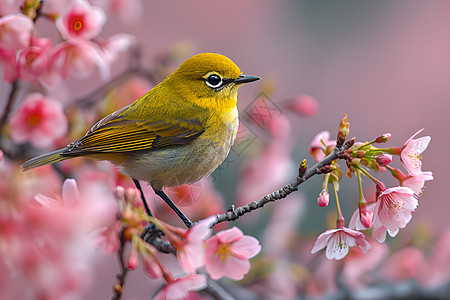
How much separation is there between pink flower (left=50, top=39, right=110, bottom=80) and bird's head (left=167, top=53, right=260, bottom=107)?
0.79 feet

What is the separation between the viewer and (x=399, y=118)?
486 cm

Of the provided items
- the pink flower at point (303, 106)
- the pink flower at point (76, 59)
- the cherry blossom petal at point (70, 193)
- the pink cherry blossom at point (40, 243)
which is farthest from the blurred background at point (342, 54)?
the pink cherry blossom at point (40, 243)

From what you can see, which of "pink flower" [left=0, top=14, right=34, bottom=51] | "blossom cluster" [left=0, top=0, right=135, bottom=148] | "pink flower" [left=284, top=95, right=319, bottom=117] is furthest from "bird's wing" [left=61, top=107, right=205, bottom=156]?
"pink flower" [left=284, top=95, right=319, bottom=117]

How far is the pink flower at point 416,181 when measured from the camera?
3.93 ft

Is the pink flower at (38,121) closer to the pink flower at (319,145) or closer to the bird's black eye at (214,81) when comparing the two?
the bird's black eye at (214,81)

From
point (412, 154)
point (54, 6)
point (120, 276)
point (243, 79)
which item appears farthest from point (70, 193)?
point (54, 6)

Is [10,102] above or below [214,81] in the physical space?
below

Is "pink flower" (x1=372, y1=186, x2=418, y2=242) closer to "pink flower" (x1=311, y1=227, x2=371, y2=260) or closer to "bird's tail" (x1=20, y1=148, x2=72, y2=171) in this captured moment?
"pink flower" (x1=311, y1=227, x2=371, y2=260)

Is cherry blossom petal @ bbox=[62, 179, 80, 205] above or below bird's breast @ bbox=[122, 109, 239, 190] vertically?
above

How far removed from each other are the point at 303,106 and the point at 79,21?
976 millimetres

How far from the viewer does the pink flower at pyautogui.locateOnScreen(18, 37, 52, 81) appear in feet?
5.33

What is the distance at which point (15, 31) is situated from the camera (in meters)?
1.53

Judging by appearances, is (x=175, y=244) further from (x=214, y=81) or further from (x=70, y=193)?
(x=214, y=81)

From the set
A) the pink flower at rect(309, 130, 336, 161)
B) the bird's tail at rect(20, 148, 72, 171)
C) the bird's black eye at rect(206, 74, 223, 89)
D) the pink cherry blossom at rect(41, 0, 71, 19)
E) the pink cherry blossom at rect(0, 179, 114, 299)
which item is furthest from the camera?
the pink cherry blossom at rect(41, 0, 71, 19)
